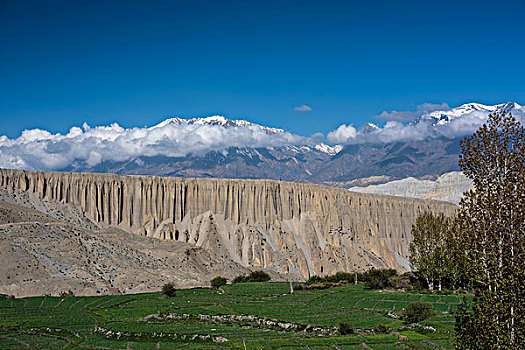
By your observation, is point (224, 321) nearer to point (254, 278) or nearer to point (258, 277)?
point (254, 278)

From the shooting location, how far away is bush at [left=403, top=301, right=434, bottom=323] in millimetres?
38844

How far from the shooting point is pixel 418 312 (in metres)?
39.4

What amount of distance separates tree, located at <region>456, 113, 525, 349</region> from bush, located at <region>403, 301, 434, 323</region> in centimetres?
2385

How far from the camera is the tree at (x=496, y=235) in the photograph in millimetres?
14588

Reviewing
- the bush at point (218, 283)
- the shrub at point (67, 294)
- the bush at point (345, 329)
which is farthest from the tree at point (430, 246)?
the shrub at point (67, 294)

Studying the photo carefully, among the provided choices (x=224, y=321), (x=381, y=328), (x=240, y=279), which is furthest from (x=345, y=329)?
(x=240, y=279)

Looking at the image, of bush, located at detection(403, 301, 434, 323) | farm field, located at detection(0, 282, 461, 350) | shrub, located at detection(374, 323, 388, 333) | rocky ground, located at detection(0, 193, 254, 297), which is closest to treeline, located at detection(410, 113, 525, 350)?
farm field, located at detection(0, 282, 461, 350)

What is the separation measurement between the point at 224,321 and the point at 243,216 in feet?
207

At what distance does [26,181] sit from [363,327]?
68.3m

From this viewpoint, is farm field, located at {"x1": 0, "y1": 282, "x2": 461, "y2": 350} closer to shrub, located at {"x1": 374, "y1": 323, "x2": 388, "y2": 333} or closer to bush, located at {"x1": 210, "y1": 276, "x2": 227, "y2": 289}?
shrub, located at {"x1": 374, "y1": 323, "x2": 388, "y2": 333}

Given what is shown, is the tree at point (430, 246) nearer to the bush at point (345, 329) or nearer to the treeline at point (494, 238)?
the bush at point (345, 329)

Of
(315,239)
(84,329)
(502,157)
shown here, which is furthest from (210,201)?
(502,157)

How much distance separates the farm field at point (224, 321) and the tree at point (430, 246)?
17.6 feet

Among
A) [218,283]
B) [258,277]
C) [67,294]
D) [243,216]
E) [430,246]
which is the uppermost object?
[243,216]
